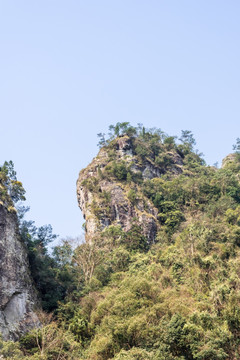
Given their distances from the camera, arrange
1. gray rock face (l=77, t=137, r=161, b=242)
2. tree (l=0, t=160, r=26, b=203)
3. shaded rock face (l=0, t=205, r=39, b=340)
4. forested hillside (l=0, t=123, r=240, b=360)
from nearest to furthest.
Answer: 1. forested hillside (l=0, t=123, r=240, b=360)
2. shaded rock face (l=0, t=205, r=39, b=340)
3. tree (l=0, t=160, r=26, b=203)
4. gray rock face (l=77, t=137, r=161, b=242)

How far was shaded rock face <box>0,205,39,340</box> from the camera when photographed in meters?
26.9

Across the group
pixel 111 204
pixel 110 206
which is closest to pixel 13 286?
pixel 110 206

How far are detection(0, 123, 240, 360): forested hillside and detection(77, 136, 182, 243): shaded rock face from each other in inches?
5.0

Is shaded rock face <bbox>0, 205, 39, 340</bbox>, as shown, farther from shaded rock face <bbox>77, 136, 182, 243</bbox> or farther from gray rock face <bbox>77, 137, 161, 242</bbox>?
shaded rock face <bbox>77, 136, 182, 243</bbox>

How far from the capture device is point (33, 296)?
30625 mm

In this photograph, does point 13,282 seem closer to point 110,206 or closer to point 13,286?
point 13,286

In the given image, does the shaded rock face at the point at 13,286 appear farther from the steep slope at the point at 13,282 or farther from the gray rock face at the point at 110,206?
the gray rock face at the point at 110,206

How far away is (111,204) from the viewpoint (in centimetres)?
4716

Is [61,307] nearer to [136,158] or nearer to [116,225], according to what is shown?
[116,225]

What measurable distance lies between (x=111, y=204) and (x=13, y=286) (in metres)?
20.1

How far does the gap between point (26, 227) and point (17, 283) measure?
832cm

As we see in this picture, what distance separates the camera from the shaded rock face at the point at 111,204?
45.4 m

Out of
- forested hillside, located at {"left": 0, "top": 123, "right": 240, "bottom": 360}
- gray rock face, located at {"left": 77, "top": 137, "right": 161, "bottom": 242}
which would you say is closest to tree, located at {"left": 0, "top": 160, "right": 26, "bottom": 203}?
forested hillside, located at {"left": 0, "top": 123, "right": 240, "bottom": 360}

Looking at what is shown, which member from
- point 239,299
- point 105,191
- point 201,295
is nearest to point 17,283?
point 201,295
